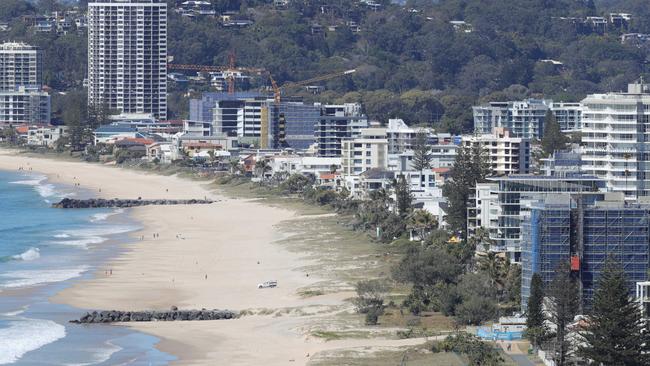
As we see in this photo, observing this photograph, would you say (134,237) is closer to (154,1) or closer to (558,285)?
(558,285)

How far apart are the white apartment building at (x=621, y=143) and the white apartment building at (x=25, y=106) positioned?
103 meters

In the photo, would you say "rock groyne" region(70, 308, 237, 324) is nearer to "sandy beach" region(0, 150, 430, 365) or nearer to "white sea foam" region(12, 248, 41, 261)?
"sandy beach" region(0, 150, 430, 365)

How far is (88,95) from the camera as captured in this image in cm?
16825

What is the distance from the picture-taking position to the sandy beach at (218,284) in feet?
159

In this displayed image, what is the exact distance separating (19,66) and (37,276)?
369ft

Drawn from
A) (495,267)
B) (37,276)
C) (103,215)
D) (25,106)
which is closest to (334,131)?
(103,215)

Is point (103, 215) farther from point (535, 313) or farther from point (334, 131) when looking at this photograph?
point (535, 313)

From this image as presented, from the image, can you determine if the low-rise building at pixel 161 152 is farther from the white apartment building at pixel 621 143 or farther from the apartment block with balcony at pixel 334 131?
the white apartment building at pixel 621 143

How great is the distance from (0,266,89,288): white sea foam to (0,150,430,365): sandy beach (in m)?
1.11

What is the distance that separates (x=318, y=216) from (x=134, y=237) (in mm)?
10536

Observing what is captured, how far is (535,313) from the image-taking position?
46.6 metres

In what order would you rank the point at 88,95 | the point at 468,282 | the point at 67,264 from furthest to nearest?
the point at 88,95
the point at 67,264
the point at 468,282

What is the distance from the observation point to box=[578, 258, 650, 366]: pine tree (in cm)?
3941

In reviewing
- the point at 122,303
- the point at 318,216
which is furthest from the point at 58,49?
the point at 122,303
